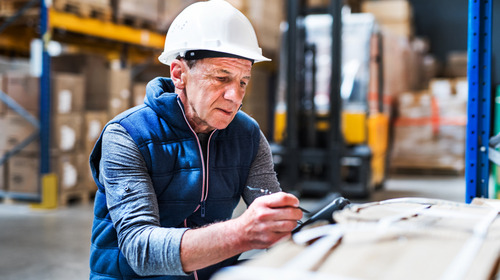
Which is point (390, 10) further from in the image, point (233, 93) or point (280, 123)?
point (233, 93)

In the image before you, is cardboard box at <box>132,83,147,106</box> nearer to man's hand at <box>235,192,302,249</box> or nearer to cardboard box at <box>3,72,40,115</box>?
cardboard box at <box>3,72,40,115</box>

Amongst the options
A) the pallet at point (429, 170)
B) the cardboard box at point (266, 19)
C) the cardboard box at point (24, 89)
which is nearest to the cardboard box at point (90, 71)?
the cardboard box at point (24, 89)

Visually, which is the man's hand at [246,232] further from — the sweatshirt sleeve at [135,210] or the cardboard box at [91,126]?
the cardboard box at [91,126]

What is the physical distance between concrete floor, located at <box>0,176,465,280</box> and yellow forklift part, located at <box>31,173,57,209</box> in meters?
0.13

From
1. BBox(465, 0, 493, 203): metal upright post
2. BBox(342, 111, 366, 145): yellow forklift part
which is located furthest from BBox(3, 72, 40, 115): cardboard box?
BBox(465, 0, 493, 203): metal upright post

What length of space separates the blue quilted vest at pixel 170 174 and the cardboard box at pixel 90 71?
5.77m

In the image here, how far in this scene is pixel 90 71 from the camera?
24.5 ft

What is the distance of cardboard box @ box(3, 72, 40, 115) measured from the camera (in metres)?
6.75

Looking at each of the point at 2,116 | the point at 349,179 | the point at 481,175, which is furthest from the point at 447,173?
the point at 481,175

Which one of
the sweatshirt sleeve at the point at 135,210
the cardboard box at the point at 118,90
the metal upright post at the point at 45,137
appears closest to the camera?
the sweatshirt sleeve at the point at 135,210

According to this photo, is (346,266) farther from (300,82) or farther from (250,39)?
(300,82)

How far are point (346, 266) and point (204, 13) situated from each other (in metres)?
1.20

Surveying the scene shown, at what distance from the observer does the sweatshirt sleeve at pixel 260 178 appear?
207 cm

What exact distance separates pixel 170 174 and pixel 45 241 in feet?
12.4
